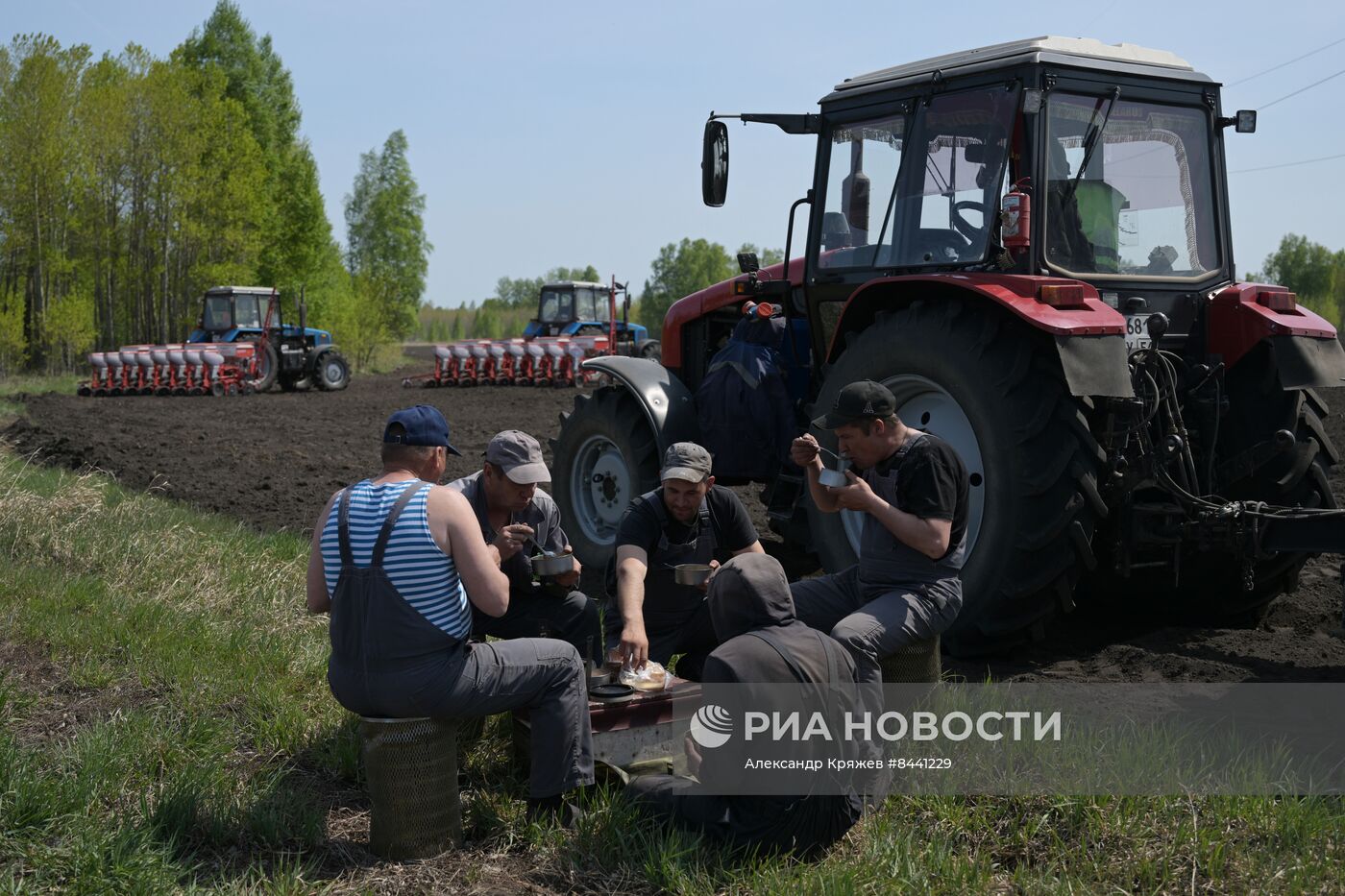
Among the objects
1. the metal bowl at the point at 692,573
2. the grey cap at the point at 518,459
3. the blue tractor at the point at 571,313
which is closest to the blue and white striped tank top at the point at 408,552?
the grey cap at the point at 518,459

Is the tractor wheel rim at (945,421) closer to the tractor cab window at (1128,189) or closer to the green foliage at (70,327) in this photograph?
the tractor cab window at (1128,189)

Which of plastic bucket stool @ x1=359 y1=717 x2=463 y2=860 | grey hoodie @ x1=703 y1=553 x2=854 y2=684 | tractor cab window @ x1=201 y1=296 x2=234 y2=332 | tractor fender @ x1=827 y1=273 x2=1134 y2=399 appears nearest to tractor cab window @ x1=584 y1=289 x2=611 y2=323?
tractor cab window @ x1=201 y1=296 x2=234 y2=332

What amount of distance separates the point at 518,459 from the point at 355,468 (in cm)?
802

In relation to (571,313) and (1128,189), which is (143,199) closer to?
(571,313)

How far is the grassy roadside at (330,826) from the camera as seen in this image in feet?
10.9

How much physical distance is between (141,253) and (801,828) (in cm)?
3535

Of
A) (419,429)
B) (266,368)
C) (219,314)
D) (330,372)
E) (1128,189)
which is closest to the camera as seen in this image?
(419,429)

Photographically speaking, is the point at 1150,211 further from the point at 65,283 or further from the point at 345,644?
the point at 65,283

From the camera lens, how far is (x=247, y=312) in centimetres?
2756

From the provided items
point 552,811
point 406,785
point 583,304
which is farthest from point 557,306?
point 406,785

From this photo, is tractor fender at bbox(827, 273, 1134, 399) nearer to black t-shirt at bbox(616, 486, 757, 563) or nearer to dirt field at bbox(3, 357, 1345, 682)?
dirt field at bbox(3, 357, 1345, 682)

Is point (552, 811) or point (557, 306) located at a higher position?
point (557, 306)

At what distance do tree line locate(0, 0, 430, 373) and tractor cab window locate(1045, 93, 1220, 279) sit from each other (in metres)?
30.1

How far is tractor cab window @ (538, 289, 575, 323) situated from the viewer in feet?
99.1
